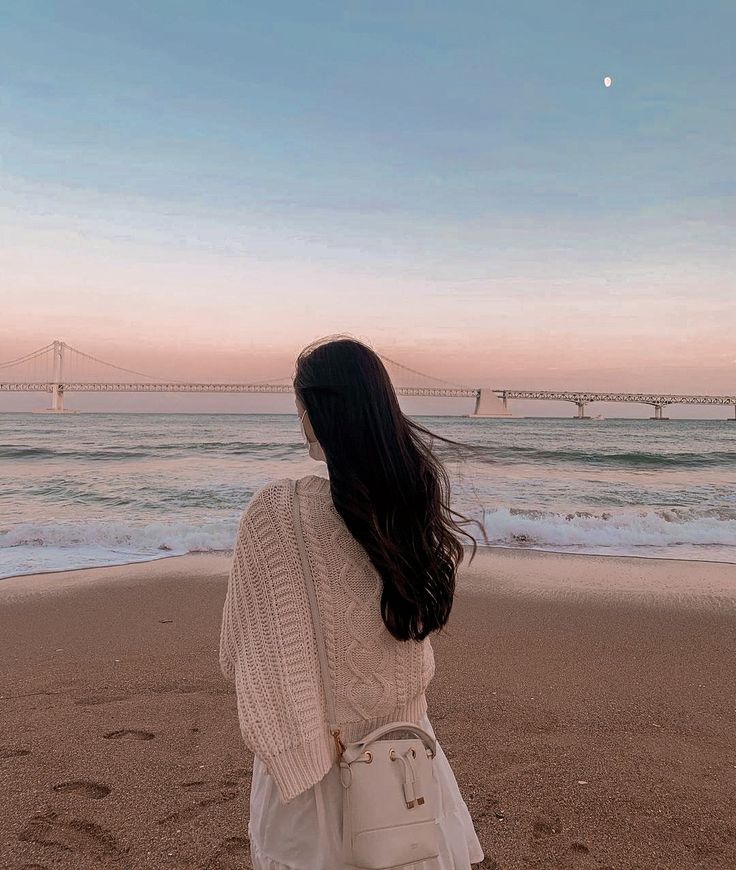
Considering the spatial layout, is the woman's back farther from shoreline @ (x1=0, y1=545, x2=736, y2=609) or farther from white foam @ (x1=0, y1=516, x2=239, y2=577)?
white foam @ (x1=0, y1=516, x2=239, y2=577)

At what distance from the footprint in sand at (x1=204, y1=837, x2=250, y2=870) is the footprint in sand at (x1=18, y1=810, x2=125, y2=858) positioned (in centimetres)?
30

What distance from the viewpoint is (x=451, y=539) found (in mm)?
1302

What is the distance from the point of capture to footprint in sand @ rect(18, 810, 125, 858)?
2045 mm

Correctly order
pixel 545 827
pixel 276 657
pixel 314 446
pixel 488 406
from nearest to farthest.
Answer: pixel 276 657 → pixel 314 446 → pixel 545 827 → pixel 488 406

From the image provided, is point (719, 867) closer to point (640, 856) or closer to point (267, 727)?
point (640, 856)

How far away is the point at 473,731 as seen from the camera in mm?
2857

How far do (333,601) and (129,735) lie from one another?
2130 mm

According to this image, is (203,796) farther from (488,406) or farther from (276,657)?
(488,406)

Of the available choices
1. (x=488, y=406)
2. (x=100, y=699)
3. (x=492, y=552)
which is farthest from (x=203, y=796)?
(x=488, y=406)

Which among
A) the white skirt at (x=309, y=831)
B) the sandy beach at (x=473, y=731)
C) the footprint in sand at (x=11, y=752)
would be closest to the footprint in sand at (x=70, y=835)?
the sandy beach at (x=473, y=731)

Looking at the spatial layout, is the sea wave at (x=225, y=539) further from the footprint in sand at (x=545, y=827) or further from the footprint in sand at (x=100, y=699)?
the footprint in sand at (x=545, y=827)

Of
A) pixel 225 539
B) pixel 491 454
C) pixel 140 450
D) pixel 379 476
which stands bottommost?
pixel 140 450

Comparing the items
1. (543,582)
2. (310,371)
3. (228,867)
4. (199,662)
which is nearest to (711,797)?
(228,867)

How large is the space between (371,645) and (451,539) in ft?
0.86
